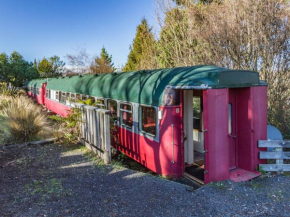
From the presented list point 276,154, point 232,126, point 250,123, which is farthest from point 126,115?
point 276,154

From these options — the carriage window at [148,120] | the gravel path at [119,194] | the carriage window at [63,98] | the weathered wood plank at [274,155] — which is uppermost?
the carriage window at [63,98]

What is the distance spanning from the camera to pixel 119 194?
181 inches

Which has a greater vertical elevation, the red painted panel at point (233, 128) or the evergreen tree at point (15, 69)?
the evergreen tree at point (15, 69)

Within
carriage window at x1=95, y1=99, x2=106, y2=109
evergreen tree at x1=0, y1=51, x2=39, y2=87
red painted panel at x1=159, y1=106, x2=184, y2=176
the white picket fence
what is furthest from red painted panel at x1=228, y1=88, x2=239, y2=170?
evergreen tree at x1=0, y1=51, x2=39, y2=87

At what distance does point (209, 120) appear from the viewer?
511 centimetres

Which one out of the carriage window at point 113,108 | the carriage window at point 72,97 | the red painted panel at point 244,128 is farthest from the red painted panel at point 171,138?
the carriage window at point 72,97

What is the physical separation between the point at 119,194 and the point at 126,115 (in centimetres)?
352

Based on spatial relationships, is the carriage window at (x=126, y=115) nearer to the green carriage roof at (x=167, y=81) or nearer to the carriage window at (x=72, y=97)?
the green carriage roof at (x=167, y=81)

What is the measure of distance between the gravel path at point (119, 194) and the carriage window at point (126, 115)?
1.72 metres

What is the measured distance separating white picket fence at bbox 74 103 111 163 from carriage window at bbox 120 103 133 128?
37.2 inches

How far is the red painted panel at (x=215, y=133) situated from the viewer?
16.7ft

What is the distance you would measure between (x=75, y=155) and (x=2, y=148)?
2.78 meters

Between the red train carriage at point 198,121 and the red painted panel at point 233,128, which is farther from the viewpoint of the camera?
the red painted panel at point 233,128

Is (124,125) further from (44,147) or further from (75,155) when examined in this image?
(44,147)
